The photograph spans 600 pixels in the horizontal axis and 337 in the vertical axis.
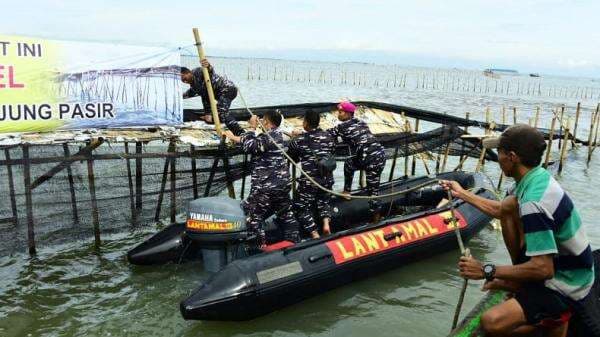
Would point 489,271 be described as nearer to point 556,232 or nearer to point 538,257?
point 538,257

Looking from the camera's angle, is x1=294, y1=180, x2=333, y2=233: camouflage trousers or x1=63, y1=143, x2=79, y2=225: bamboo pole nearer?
x1=63, y1=143, x2=79, y2=225: bamboo pole

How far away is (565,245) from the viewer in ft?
10.5

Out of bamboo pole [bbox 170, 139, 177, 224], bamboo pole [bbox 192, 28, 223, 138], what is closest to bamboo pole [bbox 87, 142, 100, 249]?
bamboo pole [bbox 170, 139, 177, 224]

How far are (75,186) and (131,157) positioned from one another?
2.77 ft

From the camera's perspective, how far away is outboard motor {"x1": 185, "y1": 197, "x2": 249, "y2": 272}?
19.3 ft

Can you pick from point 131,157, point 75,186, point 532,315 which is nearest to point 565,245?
point 532,315

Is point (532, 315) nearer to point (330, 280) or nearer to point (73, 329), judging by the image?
point (330, 280)

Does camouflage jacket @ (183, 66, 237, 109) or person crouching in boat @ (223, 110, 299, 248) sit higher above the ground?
camouflage jacket @ (183, 66, 237, 109)

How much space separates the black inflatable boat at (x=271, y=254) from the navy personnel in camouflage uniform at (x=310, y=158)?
1.60ft

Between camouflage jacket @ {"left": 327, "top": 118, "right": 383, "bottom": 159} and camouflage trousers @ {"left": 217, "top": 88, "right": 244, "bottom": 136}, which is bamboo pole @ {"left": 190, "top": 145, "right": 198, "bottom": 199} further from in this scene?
camouflage jacket @ {"left": 327, "top": 118, "right": 383, "bottom": 159}

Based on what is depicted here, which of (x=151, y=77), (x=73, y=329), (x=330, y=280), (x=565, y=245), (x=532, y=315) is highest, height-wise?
(x=151, y=77)

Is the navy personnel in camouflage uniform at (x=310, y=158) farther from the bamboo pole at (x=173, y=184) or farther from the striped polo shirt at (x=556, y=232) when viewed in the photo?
the striped polo shirt at (x=556, y=232)

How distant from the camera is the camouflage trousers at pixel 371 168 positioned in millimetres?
8109

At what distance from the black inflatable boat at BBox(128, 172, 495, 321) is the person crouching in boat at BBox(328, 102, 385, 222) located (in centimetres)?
62
